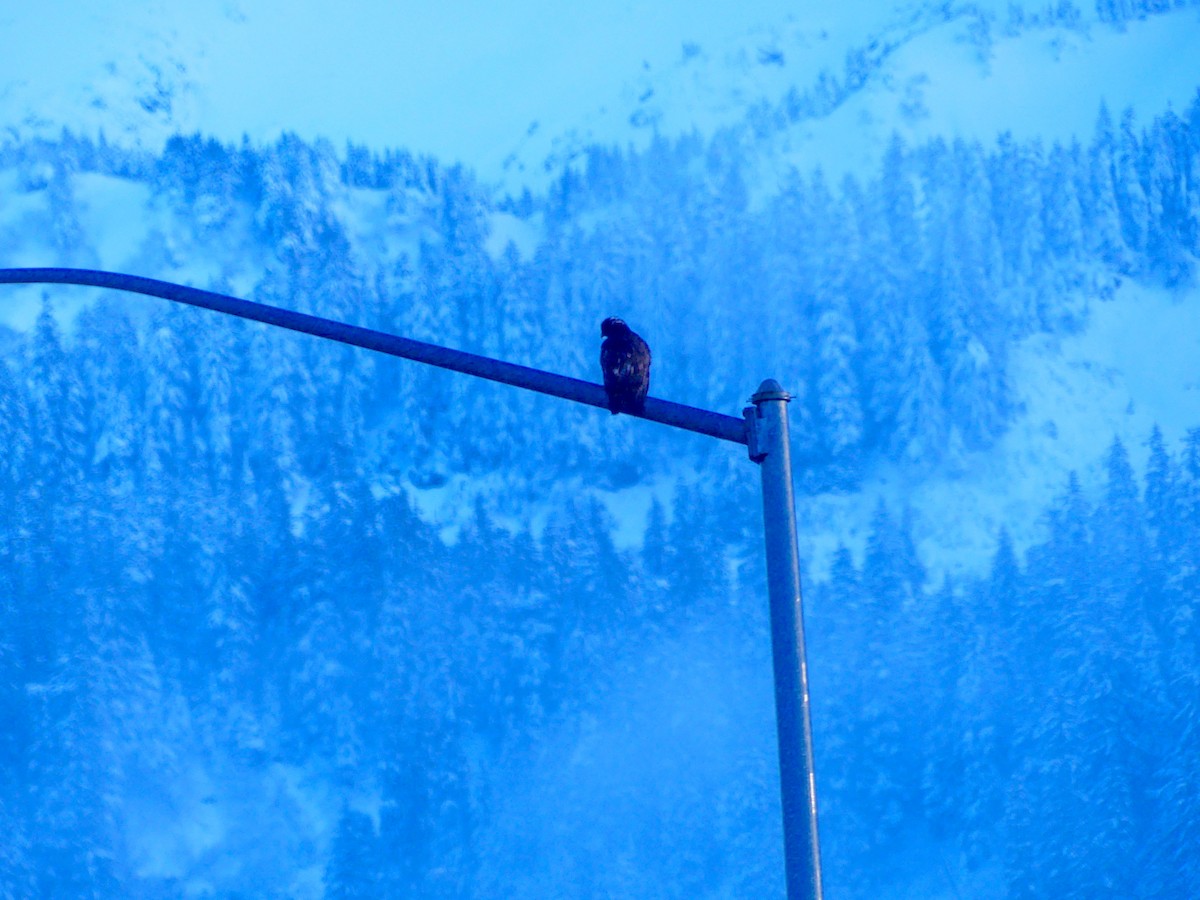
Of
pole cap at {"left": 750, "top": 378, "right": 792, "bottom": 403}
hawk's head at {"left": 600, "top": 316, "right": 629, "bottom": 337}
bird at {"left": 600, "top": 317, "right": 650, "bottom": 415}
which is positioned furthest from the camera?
hawk's head at {"left": 600, "top": 316, "right": 629, "bottom": 337}

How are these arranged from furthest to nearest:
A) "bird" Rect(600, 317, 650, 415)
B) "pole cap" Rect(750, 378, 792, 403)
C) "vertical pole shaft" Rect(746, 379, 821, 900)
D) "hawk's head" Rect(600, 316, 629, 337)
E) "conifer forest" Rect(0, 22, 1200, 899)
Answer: "conifer forest" Rect(0, 22, 1200, 899)
"hawk's head" Rect(600, 316, 629, 337)
"bird" Rect(600, 317, 650, 415)
"pole cap" Rect(750, 378, 792, 403)
"vertical pole shaft" Rect(746, 379, 821, 900)

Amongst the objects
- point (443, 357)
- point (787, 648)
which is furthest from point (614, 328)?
point (787, 648)

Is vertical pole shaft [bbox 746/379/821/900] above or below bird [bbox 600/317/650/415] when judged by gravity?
below

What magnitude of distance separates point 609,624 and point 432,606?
5.90 metres

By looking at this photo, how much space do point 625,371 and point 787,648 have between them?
3.72ft

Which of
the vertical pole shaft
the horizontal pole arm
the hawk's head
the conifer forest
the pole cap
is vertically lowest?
the vertical pole shaft

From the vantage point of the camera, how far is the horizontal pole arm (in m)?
3.32

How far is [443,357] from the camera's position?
139 inches

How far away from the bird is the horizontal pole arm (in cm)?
4

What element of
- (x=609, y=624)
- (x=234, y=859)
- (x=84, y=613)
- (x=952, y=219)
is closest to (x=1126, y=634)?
(x=609, y=624)

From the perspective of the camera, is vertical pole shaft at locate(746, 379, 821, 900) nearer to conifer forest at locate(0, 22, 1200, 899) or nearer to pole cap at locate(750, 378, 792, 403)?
pole cap at locate(750, 378, 792, 403)

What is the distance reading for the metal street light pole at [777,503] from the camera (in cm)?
300

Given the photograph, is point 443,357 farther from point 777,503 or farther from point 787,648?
point 787,648

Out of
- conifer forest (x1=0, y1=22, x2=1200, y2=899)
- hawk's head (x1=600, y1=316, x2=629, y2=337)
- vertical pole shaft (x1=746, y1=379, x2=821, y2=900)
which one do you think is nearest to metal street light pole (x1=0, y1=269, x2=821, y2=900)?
vertical pole shaft (x1=746, y1=379, x2=821, y2=900)
